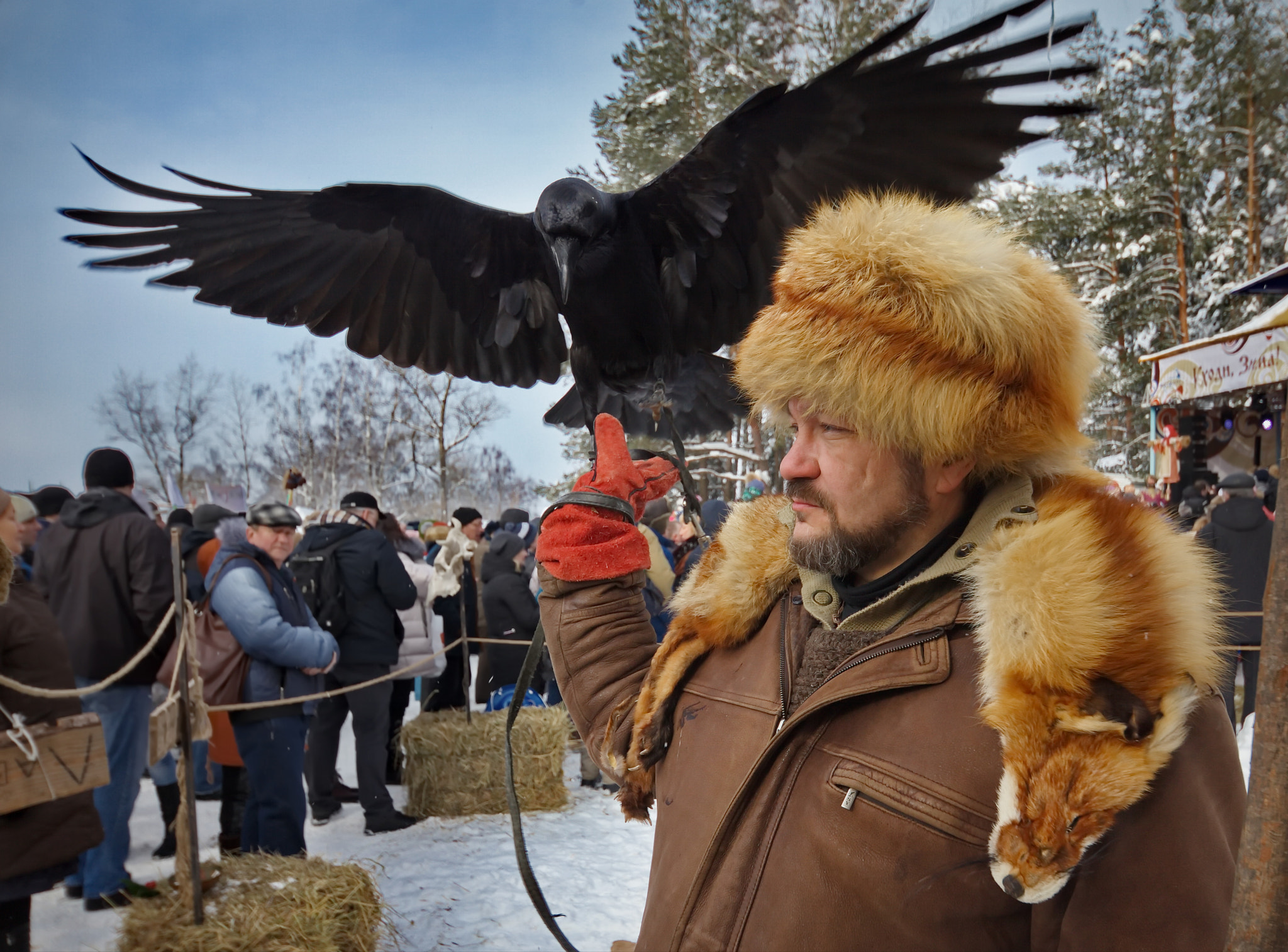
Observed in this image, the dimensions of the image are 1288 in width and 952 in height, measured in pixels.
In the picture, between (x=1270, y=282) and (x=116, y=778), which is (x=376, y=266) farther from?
(x=1270, y=282)

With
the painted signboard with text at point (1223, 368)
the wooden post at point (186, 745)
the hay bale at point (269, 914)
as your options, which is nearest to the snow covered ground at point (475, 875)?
the hay bale at point (269, 914)

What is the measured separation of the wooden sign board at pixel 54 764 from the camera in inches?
84.0

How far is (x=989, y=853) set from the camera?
A: 0.94 m

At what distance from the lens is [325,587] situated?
4.55 meters

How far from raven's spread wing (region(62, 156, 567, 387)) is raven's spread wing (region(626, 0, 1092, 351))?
506mm

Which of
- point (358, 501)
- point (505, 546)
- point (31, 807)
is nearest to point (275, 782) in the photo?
point (31, 807)

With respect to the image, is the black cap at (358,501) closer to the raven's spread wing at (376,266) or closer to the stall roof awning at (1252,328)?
the raven's spread wing at (376,266)

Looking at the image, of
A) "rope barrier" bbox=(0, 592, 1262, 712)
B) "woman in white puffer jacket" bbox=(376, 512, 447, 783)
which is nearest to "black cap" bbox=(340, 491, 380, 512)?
"woman in white puffer jacket" bbox=(376, 512, 447, 783)

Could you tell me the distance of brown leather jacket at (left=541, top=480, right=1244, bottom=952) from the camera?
89 cm

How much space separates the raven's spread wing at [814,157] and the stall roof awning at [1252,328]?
3418 millimetres

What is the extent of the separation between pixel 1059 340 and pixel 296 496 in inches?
1286

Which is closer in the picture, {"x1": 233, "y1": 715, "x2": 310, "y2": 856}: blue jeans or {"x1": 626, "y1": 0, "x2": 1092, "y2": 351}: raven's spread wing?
{"x1": 626, "y1": 0, "x2": 1092, "y2": 351}: raven's spread wing

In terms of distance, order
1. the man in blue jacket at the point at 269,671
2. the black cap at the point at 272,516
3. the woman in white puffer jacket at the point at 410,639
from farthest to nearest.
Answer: the woman in white puffer jacket at the point at 410,639 < the black cap at the point at 272,516 < the man in blue jacket at the point at 269,671

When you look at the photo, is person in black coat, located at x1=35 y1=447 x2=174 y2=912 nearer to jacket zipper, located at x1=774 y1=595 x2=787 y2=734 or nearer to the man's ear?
jacket zipper, located at x1=774 y1=595 x2=787 y2=734
